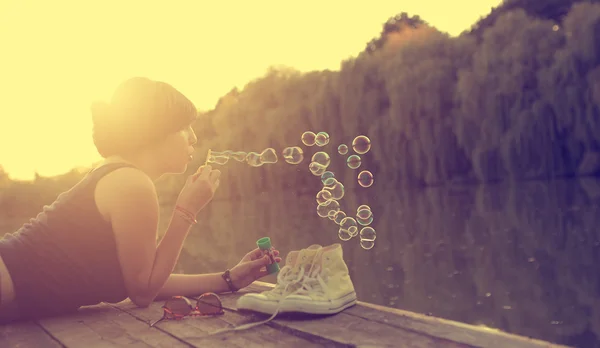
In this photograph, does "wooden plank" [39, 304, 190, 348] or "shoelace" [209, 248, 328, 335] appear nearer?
"wooden plank" [39, 304, 190, 348]

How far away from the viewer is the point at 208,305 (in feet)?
7.80

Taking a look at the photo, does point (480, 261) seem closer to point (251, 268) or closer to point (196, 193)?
point (251, 268)

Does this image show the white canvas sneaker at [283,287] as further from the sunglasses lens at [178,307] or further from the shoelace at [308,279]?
the sunglasses lens at [178,307]

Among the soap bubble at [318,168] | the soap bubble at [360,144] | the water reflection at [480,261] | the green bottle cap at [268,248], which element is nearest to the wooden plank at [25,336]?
the green bottle cap at [268,248]


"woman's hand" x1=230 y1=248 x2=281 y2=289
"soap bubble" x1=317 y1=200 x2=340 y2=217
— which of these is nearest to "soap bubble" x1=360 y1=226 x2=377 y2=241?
"soap bubble" x1=317 y1=200 x2=340 y2=217

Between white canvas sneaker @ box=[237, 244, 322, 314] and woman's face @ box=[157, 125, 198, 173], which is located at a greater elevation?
woman's face @ box=[157, 125, 198, 173]

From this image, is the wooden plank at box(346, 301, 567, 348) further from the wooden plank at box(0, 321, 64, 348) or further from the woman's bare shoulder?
the wooden plank at box(0, 321, 64, 348)

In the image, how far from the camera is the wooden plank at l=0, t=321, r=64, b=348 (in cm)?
202

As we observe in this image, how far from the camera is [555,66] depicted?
1502 cm

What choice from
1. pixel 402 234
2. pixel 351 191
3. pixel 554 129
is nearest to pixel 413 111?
pixel 554 129

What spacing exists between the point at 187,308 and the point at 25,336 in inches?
20.9

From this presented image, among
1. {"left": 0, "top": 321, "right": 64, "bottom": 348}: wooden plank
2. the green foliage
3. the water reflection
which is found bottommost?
the water reflection

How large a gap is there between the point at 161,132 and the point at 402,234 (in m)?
5.45

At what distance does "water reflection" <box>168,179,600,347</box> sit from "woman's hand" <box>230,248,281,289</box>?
110 centimetres
